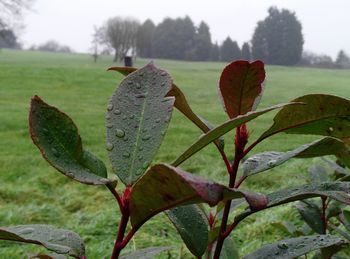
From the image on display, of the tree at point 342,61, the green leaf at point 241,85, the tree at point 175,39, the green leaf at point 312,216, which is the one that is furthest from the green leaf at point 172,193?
the tree at point 342,61

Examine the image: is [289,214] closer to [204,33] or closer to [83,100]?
[83,100]

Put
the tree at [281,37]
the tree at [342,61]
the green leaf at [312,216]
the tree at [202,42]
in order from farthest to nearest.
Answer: the tree at [342,61] → the tree at [202,42] → the tree at [281,37] → the green leaf at [312,216]

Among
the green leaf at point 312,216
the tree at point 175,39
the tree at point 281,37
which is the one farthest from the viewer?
the tree at point 175,39

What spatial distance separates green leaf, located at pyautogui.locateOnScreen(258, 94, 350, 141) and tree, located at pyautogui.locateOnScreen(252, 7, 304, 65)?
14.8m

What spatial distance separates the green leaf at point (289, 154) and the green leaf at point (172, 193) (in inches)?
3.7

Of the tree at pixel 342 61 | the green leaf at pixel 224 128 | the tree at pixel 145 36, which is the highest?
the tree at pixel 145 36

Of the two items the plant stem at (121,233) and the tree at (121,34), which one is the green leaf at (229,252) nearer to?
the plant stem at (121,233)

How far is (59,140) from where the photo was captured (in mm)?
340

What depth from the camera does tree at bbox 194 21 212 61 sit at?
21.6 m

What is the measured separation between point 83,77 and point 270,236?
11.5 meters

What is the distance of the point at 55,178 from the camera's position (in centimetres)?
350

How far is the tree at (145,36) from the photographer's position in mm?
25703

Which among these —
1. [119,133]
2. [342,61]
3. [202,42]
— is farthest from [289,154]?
[342,61]

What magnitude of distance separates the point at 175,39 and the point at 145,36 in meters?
2.48
